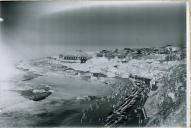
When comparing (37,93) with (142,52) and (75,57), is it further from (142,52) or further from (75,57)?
(142,52)

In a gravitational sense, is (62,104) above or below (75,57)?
below

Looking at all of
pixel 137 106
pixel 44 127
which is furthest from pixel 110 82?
pixel 44 127

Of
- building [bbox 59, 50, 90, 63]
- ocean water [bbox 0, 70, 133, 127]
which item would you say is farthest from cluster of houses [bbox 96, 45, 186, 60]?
ocean water [bbox 0, 70, 133, 127]

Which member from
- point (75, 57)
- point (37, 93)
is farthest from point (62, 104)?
point (75, 57)

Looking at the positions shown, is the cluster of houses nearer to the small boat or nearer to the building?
the building

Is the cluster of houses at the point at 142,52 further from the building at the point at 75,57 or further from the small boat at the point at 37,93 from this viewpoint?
the small boat at the point at 37,93

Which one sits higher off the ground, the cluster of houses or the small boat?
the cluster of houses

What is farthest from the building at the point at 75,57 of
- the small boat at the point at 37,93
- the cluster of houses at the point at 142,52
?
the small boat at the point at 37,93

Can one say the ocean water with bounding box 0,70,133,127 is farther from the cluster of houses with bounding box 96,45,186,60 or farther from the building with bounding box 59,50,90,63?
the cluster of houses with bounding box 96,45,186,60

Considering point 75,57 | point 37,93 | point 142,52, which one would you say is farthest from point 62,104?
point 142,52

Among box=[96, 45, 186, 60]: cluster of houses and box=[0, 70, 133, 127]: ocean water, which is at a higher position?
box=[96, 45, 186, 60]: cluster of houses
